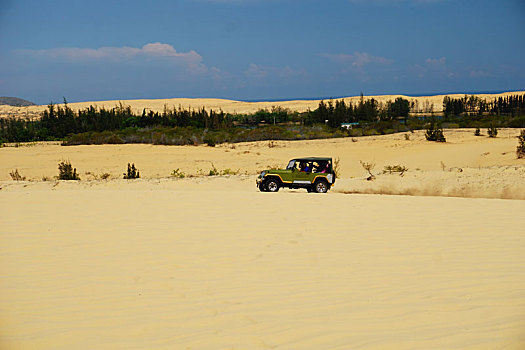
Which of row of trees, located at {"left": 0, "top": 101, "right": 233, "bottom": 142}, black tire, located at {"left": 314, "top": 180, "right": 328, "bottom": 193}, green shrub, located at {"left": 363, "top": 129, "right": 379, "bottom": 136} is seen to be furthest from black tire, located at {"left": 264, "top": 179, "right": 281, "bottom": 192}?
row of trees, located at {"left": 0, "top": 101, "right": 233, "bottom": 142}

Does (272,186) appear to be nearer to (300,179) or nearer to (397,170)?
(300,179)

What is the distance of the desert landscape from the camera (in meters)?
4.04

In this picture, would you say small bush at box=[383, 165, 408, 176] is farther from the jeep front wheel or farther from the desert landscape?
the jeep front wheel

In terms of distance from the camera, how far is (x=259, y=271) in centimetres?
561

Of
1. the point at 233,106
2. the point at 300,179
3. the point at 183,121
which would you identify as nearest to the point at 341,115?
the point at 183,121

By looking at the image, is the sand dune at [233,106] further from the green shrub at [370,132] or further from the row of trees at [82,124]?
the green shrub at [370,132]

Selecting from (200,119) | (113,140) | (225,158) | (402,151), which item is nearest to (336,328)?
(225,158)

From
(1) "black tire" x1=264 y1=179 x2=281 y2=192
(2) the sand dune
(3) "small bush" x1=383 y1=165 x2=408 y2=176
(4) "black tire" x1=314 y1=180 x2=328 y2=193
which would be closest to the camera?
(4) "black tire" x1=314 y1=180 x2=328 y2=193

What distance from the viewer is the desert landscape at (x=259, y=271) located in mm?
4035

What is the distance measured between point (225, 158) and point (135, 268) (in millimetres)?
20824

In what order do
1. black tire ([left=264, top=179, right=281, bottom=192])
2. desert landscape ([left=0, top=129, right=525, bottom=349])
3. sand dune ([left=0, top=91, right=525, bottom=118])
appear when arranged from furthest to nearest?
sand dune ([left=0, top=91, right=525, bottom=118]) → black tire ([left=264, top=179, right=281, bottom=192]) → desert landscape ([left=0, top=129, right=525, bottom=349])

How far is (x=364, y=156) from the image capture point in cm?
2805

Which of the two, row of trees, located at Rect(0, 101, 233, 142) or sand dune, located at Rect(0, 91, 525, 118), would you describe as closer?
row of trees, located at Rect(0, 101, 233, 142)

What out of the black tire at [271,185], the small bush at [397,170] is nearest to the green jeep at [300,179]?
the black tire at [271,185]
